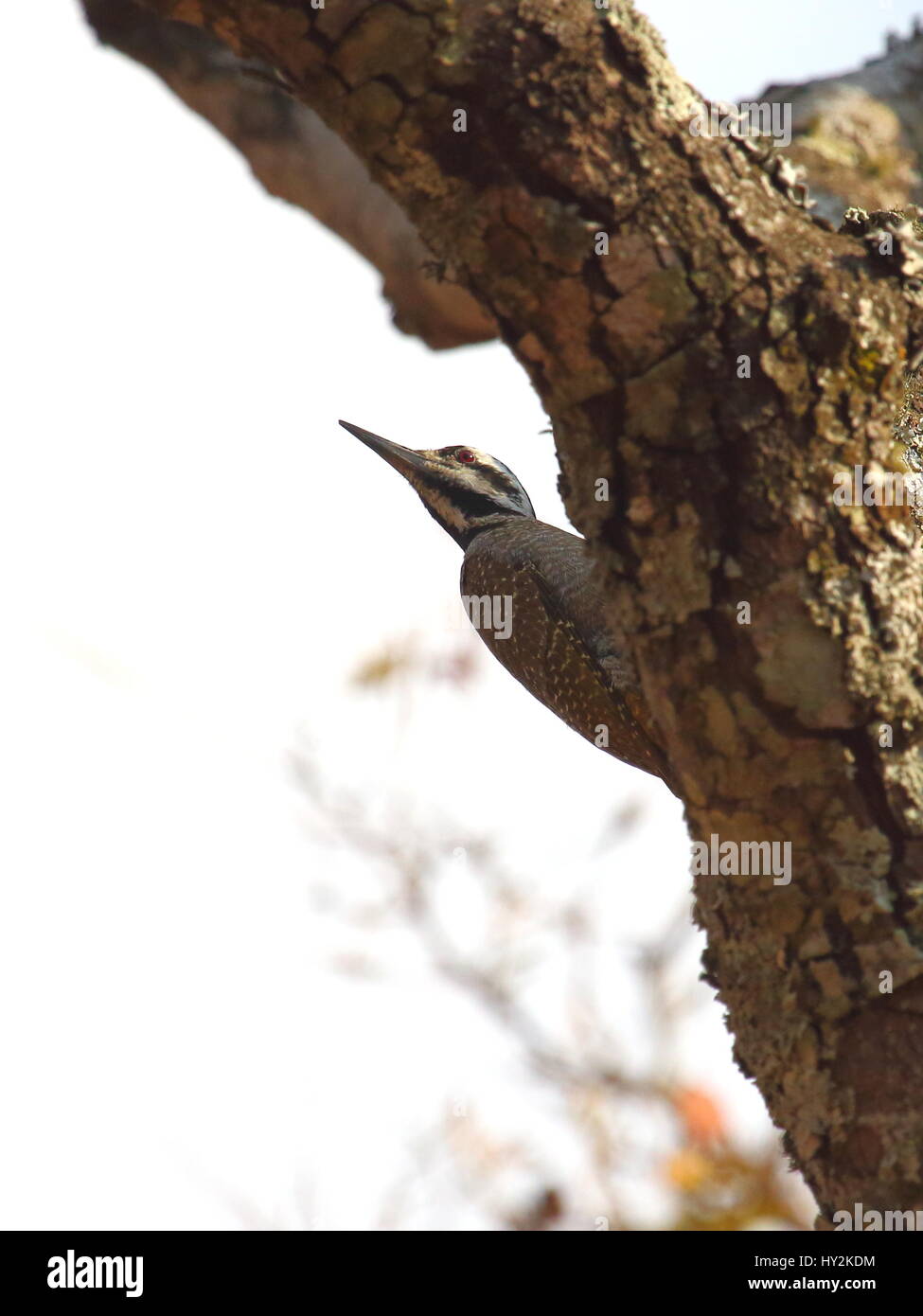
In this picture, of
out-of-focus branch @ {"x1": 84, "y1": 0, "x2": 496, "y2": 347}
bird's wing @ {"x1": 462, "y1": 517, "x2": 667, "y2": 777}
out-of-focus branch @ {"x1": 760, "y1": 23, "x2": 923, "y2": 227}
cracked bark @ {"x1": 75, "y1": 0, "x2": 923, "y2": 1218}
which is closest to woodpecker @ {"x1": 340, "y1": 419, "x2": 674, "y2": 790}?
bird's wing @ {"x1": 462, "y1": 517, "x2": 667, "y2": 777}

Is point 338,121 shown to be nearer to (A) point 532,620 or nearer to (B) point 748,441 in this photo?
(B) point 748,441

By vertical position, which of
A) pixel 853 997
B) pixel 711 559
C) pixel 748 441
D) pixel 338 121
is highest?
pixel 338 121

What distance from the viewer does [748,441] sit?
8.33ft

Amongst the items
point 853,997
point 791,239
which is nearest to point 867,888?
point 853,997

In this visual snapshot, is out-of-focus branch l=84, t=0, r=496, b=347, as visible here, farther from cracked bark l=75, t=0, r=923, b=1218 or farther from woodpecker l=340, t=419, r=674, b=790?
cracked bark l=75, t=0, r=923, b=1218

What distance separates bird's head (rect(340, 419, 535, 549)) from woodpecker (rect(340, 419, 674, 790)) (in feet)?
0.13

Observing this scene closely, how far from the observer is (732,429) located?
2.54 meters

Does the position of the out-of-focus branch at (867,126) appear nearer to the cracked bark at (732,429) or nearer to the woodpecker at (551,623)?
the woodpecker at (551,623)

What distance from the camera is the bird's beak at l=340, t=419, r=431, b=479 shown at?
706 centimetres

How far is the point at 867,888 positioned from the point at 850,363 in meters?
1.01

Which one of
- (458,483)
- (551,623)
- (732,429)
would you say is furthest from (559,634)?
(732,429)

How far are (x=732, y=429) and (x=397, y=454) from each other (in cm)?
476

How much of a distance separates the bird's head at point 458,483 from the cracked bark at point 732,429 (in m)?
4.31

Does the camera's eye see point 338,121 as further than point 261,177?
No
